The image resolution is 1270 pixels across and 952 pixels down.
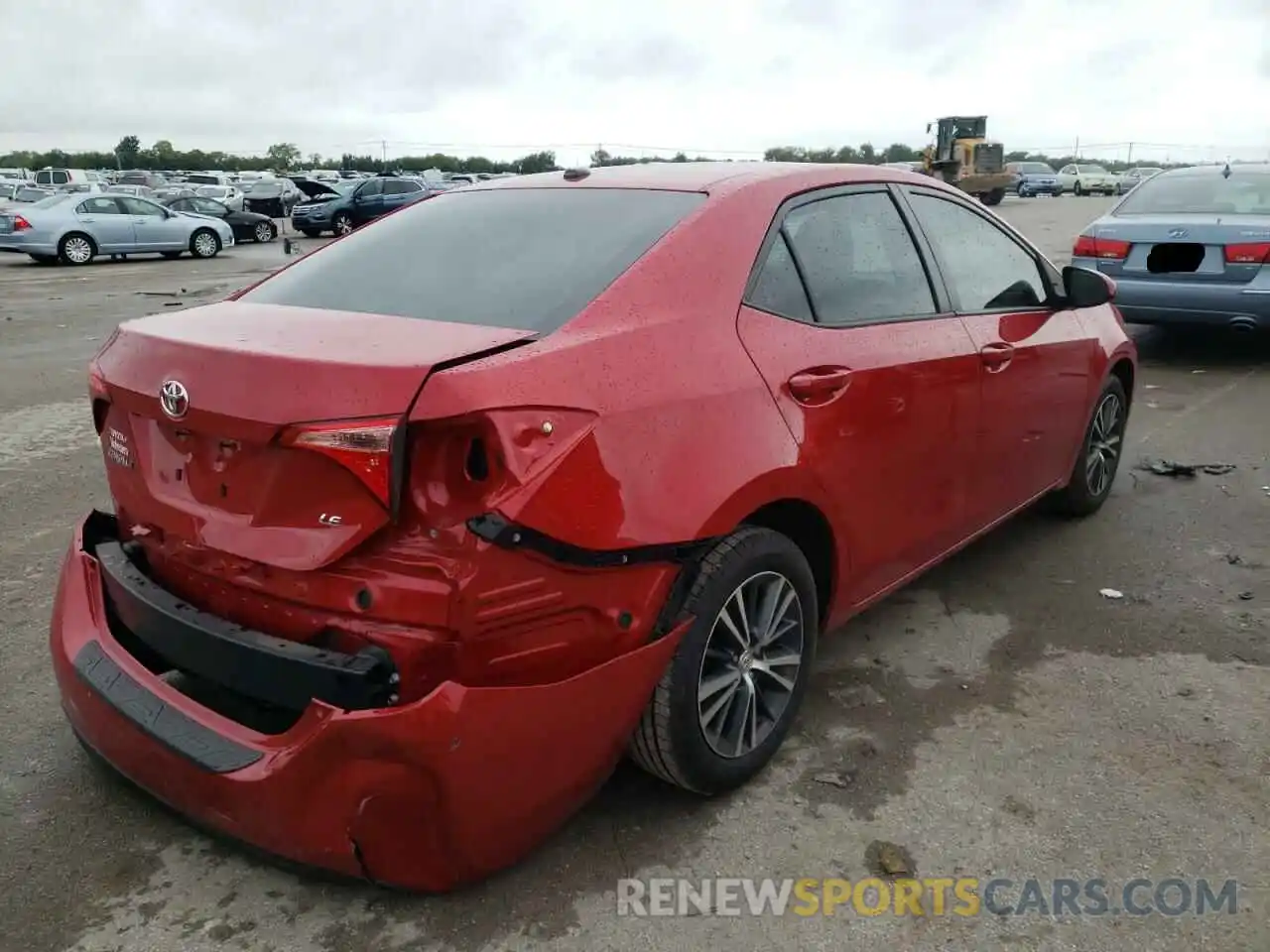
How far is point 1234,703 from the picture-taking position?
3367mm

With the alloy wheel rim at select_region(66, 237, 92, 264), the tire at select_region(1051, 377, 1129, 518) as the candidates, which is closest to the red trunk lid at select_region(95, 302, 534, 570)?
the tire at select_region(1051, 377, 1129, 518)

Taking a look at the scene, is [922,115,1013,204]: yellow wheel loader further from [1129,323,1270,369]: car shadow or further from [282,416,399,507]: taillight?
[282,416,399,507]: taillight

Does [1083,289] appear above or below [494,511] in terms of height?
above

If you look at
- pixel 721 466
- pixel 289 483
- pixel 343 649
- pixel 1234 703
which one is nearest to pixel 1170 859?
pixel 1234 703

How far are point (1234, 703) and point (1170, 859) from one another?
3.25ft

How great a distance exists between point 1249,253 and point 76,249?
20.0 metres

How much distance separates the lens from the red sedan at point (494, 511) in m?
2.18

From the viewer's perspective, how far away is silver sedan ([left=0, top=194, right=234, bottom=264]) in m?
19.8

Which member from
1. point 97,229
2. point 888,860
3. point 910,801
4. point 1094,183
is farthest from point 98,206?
point 1094,183

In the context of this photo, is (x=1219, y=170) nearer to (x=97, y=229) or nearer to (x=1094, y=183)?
(x=97, y=229)

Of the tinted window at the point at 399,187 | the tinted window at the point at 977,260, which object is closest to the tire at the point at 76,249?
the tinted window at the point at 399,187

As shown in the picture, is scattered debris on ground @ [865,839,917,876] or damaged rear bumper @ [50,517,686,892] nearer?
damaged rear bumper @ [50,517,686,892]

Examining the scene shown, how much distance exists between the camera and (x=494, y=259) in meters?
2.87

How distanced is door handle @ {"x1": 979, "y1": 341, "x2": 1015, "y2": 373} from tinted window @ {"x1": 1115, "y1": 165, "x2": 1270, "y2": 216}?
5.73 m
